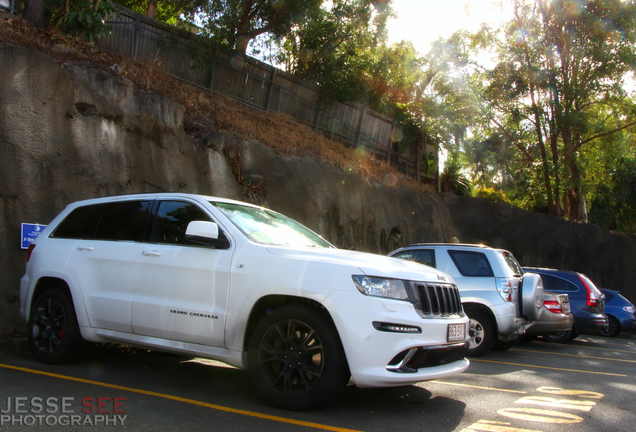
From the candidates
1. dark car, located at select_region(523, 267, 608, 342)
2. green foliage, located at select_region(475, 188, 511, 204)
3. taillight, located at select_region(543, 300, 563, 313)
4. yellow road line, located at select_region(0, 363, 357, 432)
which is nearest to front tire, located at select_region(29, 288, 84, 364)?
yellow road line, located at select_region(0, 363, 357, 432)

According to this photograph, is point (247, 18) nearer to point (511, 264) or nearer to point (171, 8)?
point (171, 8)

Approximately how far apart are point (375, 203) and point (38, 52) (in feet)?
37.6

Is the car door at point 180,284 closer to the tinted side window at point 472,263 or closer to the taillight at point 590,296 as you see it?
the tinted side window at point 472,263

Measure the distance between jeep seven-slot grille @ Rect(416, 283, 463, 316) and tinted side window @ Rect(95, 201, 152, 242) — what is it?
10.2 ft

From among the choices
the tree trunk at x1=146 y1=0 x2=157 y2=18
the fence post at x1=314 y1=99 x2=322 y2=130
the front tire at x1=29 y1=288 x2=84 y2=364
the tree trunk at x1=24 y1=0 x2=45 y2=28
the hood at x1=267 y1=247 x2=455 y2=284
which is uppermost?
the tree trunk at x1=146 y1=0 x2=157 y2=18

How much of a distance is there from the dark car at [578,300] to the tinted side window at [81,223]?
380 inches

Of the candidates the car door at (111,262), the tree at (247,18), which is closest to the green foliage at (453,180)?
the tree at (247,18)

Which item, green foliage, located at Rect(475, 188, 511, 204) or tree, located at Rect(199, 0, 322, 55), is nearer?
tree, located at Rect(199, 0, 322, 55)

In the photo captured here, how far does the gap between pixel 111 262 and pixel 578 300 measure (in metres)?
10.9

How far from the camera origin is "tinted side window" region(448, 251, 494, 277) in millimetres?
9125

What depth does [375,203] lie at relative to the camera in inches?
720

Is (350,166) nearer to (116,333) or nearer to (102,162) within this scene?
(102,162)

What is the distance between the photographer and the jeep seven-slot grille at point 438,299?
4734mm

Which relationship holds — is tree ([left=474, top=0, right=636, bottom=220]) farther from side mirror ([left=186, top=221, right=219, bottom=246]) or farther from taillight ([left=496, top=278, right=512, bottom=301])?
side mirror ([left=186, top=221, right=219, bottom=246])
